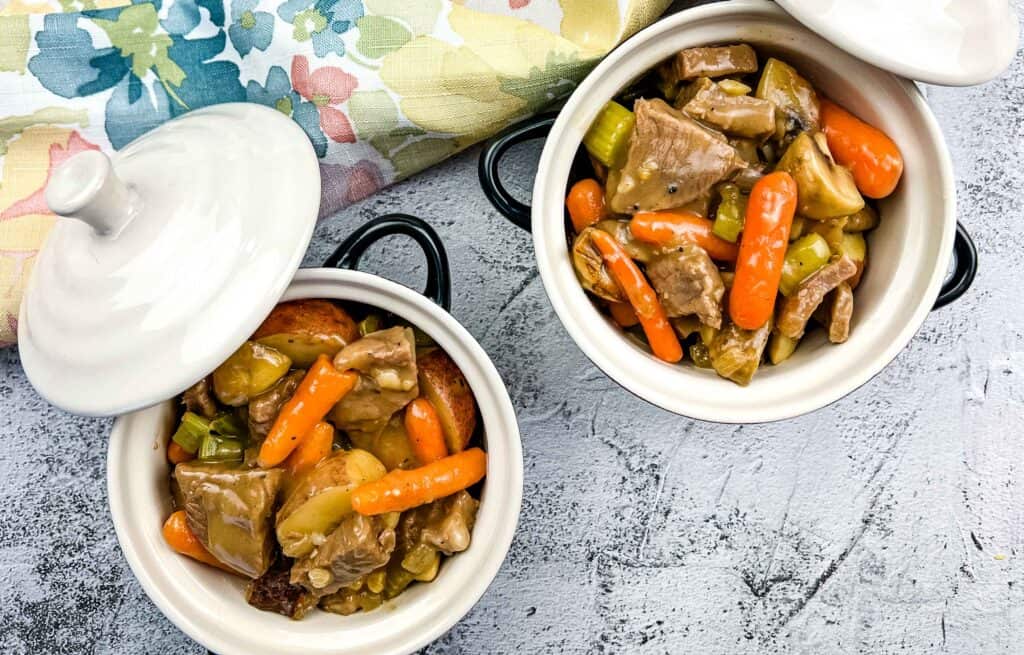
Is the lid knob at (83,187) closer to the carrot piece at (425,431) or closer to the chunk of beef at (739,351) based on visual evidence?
the carrot piece at (425,431)

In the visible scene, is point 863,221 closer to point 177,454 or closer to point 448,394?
point 448,394

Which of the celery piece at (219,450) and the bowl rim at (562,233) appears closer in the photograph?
the bowl rim at (562,233)

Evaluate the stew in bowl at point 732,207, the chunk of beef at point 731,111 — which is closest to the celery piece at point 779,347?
the stew in bowl at point 732,207

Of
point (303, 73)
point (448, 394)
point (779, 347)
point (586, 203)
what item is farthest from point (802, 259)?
point (303, 73)

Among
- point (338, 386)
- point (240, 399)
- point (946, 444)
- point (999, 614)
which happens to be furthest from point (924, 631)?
point (240, 399)

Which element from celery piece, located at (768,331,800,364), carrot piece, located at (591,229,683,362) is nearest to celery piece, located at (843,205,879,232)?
celery piece, located at (768,331,800,364)

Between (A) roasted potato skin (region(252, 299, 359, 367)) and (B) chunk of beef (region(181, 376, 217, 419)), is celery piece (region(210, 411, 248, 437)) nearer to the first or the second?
(B) chunk of beef (region(181, 376, 217, 419))

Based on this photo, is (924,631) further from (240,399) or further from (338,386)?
(240,399)
